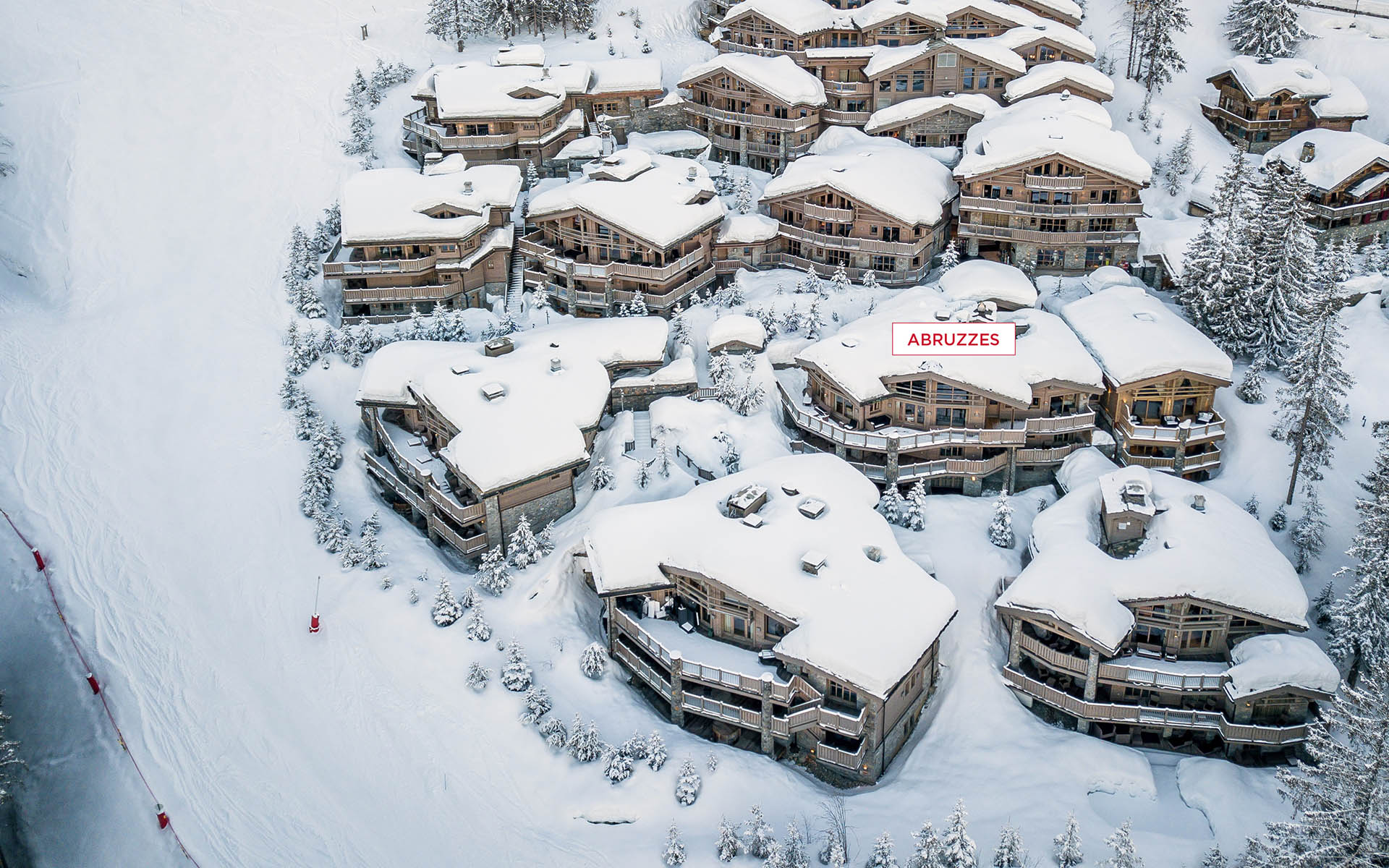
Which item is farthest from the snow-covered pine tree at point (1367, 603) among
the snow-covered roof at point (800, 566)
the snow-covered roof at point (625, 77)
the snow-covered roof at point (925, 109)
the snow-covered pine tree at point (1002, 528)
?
the snow-covered roof at point (625, 77)

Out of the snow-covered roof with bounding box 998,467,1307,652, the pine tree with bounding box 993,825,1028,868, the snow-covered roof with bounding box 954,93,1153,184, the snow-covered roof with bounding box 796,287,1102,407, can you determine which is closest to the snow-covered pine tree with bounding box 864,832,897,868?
the pine tree with bounding box 993,825,1028,868

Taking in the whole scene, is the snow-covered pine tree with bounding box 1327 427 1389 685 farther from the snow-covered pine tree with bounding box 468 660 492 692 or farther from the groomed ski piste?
the snow-covered pine tree with bounding box 468 660 492 692

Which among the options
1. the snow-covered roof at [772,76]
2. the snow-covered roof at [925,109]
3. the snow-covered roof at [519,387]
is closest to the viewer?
the snow-covered roof at [519,387]

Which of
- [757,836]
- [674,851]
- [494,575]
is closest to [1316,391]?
[757,836]

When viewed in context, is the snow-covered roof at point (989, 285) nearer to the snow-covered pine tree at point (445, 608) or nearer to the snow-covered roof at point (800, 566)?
the snow-covered roof at point (800, 566)

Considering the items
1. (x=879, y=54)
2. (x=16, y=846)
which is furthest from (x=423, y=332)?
(x=879, y=54)

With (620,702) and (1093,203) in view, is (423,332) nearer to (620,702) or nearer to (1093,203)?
(620,702)

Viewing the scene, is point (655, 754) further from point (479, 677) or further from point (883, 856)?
point (883, 856)
